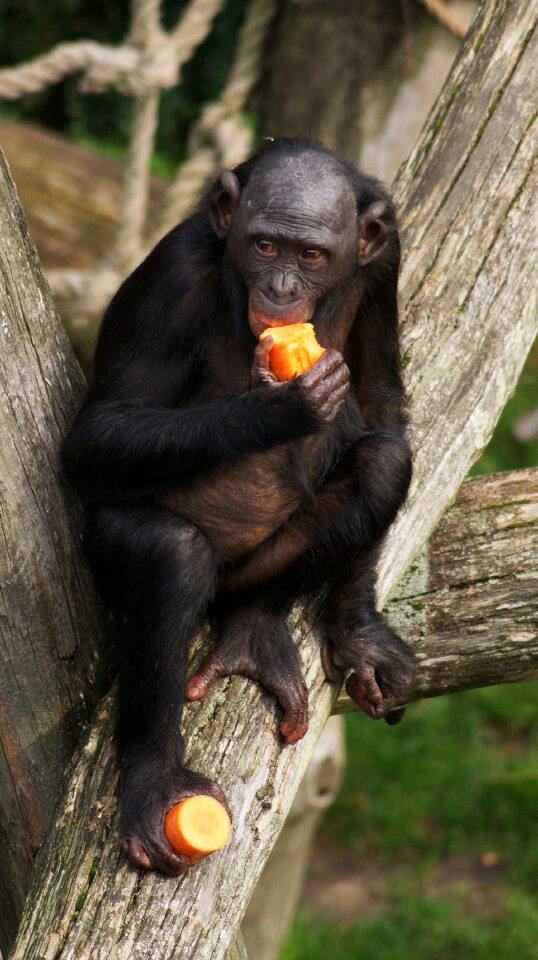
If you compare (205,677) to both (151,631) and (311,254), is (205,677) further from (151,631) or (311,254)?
(311,254)

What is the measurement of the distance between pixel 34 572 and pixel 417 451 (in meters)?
1.16

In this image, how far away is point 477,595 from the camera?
135 inches

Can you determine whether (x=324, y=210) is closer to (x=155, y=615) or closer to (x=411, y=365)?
(x=411, y=365)

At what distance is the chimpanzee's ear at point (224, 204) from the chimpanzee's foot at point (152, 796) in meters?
1.40

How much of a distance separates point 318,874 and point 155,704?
4.08 metres

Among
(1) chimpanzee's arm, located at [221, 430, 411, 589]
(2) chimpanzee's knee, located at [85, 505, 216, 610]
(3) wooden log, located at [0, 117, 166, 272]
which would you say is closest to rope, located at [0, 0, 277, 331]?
(3) wooden log, located at [0, 117, 166, 272]

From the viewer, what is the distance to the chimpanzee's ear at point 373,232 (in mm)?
3436

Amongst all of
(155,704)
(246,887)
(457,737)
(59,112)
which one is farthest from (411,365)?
(59,112)

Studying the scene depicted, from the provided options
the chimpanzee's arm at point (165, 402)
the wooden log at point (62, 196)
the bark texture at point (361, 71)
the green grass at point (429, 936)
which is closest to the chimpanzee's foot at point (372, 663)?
the chimpanzee's arm at point (165, 402)

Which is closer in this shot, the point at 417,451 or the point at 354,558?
the point at 354,558

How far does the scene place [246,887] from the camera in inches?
108

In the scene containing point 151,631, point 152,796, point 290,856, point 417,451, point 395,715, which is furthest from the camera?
point 290,856

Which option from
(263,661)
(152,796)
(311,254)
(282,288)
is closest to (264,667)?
(263,661)

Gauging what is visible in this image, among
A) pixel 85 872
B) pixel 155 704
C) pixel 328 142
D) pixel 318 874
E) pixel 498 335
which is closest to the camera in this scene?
pixel 85 872
